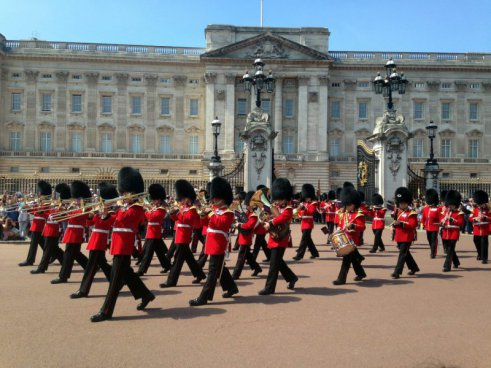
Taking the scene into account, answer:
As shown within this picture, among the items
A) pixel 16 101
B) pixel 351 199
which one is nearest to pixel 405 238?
pixel 351 199

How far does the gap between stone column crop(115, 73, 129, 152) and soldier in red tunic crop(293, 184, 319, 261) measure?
35910 mm

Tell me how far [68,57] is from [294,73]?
69.4ft

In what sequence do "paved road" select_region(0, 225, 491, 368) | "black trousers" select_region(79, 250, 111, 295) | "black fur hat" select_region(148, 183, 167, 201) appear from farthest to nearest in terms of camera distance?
"black fur hat" select_region(148, 183, 167, 201) < "black trousers" select_region(79, 250, 111, 295) < "paved road" select_region(0, 225, 491, 368)

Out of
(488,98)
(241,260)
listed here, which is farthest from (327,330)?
(488,98)

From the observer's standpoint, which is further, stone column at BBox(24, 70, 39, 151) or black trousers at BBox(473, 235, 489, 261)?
stone column at BBox(24, 70, 39, 151)

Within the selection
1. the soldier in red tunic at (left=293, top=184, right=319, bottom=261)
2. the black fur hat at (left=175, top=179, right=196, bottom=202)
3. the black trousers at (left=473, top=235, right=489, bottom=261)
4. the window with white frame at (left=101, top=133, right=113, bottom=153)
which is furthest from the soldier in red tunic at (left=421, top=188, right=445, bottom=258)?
the window with white frame at (left=101, top=133, right=113, bottom=153)

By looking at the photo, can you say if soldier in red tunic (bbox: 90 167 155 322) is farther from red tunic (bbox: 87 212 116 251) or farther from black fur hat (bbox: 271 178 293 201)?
black fur hat (bbox: 271 178 293 201)

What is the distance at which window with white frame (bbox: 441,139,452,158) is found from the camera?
1885 inches

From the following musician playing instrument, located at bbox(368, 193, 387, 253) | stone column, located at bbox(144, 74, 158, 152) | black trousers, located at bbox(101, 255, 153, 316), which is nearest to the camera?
black trousers, located at bbox(101, 255, 153, 316)

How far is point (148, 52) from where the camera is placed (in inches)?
1836

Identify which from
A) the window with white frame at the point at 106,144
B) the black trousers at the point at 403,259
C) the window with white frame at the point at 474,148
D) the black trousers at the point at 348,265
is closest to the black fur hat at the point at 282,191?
the black trousers at the point at 348,265

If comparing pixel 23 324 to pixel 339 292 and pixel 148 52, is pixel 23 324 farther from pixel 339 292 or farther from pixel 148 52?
pixel 148 52

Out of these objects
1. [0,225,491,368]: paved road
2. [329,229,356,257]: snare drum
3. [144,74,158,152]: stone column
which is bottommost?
[0,225,491,368]: paved road

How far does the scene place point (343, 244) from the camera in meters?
8.43
